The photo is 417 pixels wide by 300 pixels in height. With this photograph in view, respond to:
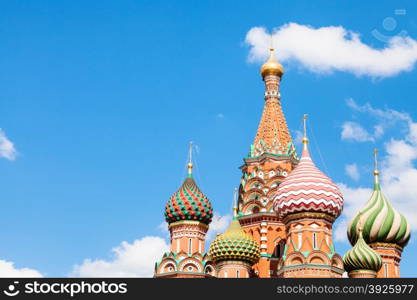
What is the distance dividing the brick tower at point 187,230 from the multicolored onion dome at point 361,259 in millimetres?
5945

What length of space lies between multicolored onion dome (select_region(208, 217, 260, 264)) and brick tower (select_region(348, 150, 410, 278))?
556 cm

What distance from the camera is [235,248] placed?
35.8m

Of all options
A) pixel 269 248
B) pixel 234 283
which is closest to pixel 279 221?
pixel 269 248

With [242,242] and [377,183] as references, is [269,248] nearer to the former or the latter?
[242,242]

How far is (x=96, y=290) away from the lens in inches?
862

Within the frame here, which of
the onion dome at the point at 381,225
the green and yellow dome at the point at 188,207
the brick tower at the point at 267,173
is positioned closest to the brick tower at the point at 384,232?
the onion dome at the point at 381,225

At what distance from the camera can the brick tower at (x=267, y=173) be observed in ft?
128

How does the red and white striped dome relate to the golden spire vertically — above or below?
below

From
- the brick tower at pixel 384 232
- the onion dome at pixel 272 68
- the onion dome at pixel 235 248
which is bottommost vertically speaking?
the onion dome at pixel 235 248

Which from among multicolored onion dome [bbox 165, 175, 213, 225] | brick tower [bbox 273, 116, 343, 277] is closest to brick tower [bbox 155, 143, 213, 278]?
multicolored onion dome [bbox 165, 175, 213, 225]

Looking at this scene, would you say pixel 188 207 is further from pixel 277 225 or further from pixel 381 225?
pixel 381 225

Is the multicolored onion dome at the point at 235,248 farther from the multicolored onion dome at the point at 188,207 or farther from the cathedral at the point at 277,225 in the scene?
the multicolored onion dome at the point at 188,207

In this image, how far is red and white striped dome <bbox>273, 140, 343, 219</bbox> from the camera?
34844mm

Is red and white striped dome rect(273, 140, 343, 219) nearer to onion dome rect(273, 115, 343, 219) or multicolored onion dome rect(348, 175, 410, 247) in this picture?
onion dome rect(273, 115, 343, 219)
